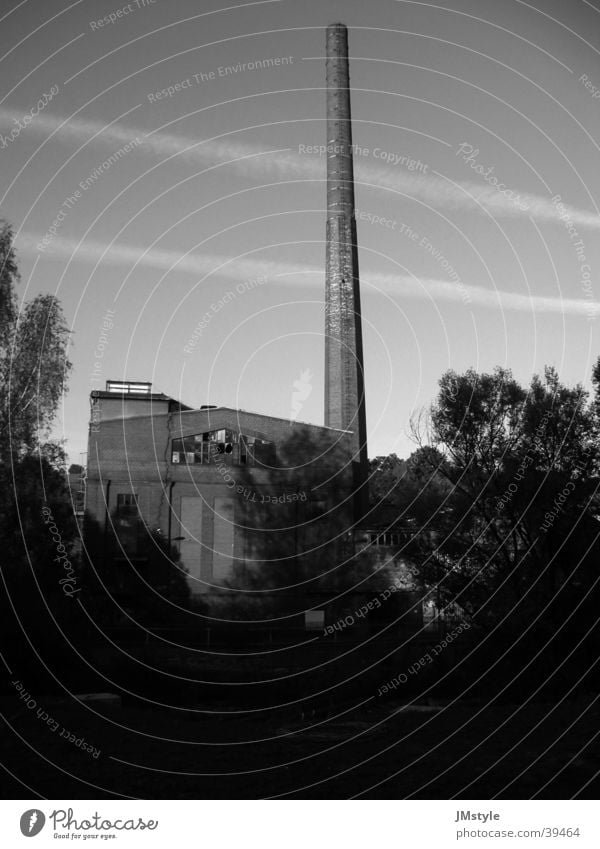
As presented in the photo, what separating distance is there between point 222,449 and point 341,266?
14077mm

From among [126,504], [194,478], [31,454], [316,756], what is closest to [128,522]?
[126,504]

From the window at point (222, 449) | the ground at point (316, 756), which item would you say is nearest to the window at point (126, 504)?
the window at point (222, 449)

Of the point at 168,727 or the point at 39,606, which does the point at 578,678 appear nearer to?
the point at 168,727

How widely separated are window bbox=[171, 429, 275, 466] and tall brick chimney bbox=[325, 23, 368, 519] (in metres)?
5.83

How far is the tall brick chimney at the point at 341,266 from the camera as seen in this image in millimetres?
46438

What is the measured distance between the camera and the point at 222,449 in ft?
170

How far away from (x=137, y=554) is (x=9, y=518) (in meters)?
25.8

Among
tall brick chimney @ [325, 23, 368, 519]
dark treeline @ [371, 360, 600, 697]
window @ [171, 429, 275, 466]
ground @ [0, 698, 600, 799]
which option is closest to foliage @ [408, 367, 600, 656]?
dark treeline @ [371, 360, 600, 697]

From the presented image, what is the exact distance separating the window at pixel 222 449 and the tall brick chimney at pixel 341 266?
5830 mm

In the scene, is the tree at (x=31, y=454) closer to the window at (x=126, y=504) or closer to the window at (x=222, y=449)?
the window at (x=126, y=504)

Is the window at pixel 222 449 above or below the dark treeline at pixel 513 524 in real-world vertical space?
above

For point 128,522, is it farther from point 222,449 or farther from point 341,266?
point 341,266

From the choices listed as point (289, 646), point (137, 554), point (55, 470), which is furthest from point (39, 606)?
point (137, 554)

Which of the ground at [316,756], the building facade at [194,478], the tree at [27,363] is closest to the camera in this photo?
→ the ground at [316,756]
